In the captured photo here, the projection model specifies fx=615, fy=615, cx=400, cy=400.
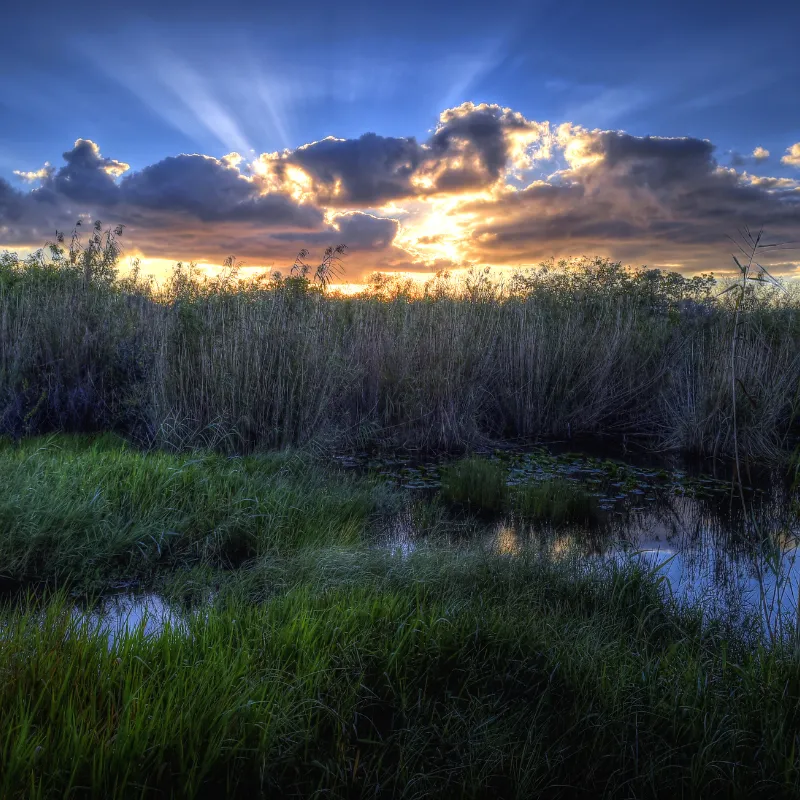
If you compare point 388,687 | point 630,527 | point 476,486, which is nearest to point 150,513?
point 388,687

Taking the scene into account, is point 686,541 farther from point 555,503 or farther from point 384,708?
point 384,708

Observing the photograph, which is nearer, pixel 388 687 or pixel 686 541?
pixel 388 687

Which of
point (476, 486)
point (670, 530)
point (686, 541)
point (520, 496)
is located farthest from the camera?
point (476, 486)

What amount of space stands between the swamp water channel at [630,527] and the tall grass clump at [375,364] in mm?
858

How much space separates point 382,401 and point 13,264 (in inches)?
296

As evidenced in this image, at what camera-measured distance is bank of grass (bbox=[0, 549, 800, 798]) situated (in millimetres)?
1788

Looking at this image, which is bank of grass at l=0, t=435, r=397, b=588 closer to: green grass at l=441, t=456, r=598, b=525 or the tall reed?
green grass at l=441, t=456, r=598, b=525

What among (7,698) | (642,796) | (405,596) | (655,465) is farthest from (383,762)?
(655,465)

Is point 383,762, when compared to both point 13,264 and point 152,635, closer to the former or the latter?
point 152,635

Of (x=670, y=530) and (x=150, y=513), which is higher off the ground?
(x=150, y=513)

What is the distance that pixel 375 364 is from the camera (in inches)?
332

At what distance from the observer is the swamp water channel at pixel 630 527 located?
11.4 feet

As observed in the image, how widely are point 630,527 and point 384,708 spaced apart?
3.76 metres

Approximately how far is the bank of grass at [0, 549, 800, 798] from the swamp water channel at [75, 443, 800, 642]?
0.52m
